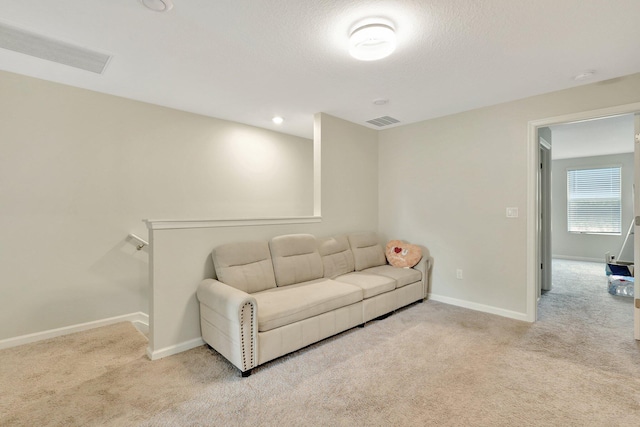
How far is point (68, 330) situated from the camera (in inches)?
117

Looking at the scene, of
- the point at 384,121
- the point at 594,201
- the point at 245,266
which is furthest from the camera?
the point at 594,201

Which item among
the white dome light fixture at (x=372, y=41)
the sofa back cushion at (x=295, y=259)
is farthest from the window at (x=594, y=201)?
the white dome light fixture at (x=372, y=41)

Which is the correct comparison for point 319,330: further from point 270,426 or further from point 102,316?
point 102,316

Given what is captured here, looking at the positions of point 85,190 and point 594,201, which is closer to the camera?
point 85,190

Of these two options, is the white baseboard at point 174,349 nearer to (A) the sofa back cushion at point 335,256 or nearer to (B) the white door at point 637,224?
(A) the sofa back cushion at point 335,256

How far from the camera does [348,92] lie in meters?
3.15

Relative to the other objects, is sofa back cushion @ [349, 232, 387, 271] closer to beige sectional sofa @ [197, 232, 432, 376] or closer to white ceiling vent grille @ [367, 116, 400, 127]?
beige sectional sofa @ [197, 232, 432, 376]

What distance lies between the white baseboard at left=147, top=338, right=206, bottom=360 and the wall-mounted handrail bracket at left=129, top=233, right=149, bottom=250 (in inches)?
48.6

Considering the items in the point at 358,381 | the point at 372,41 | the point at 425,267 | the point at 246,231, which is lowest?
the point at 358,381

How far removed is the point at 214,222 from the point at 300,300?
108 centimetres

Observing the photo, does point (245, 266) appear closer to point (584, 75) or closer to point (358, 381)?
point (358, 381)

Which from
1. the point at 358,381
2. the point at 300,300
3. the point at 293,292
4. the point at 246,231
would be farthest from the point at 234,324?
the point at 246,231

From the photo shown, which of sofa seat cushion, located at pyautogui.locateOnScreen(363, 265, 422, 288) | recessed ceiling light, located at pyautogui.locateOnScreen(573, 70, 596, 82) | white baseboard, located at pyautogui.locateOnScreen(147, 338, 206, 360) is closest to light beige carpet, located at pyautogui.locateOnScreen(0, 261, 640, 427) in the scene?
white baseboard, located at pyautogui.locateOnScreen(147, 338, 206, 360)

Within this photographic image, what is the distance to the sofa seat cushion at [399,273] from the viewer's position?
11.5ft
